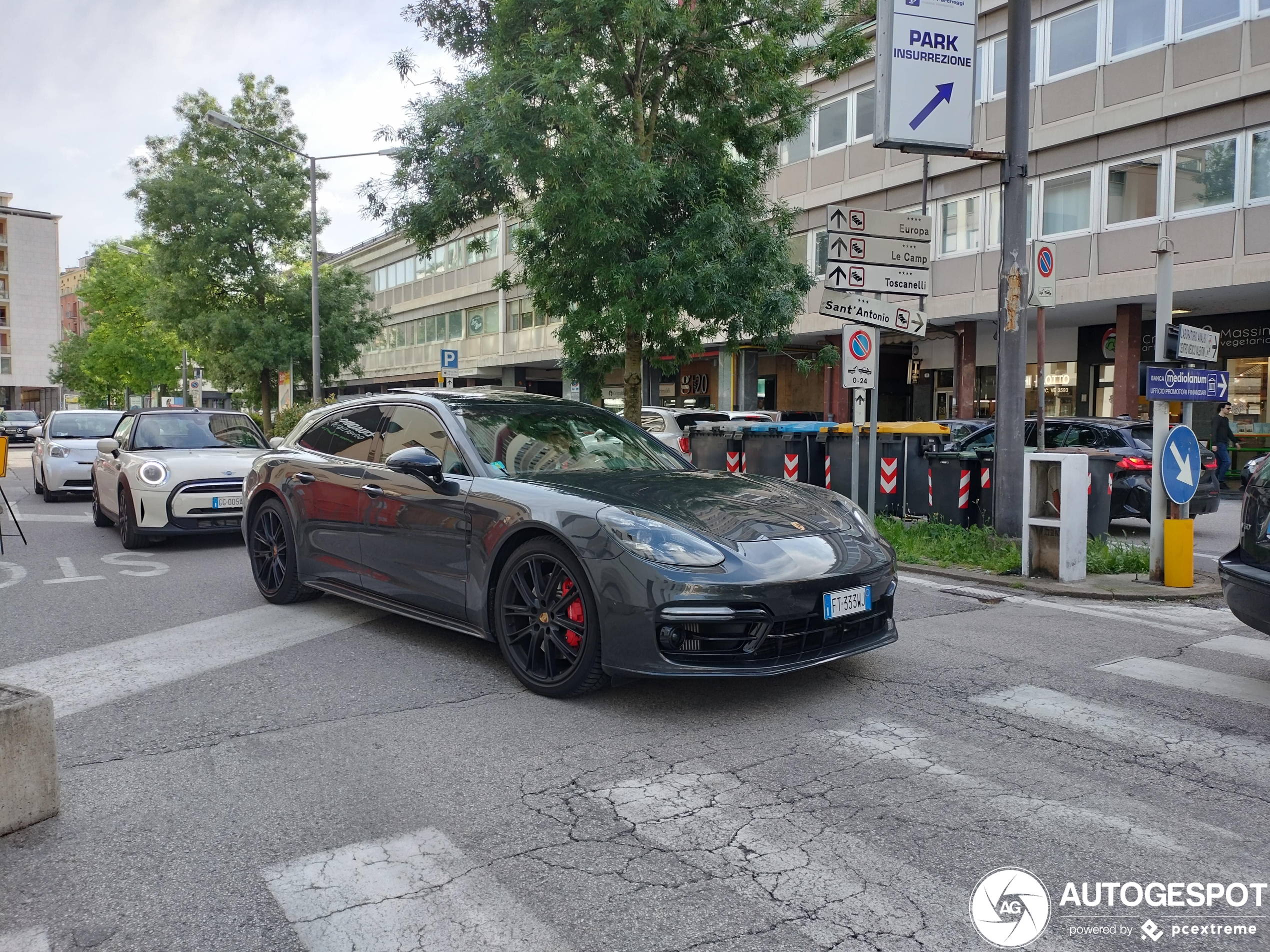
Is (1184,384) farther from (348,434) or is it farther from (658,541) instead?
(348,434)

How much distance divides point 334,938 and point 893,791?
6.42ft

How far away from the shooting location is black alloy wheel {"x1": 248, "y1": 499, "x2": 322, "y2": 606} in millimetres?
6758

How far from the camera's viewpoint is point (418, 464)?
17.0ft

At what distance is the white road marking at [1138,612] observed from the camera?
6.66 metres

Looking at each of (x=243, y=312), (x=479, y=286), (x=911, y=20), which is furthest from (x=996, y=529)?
(x=479, y=286)

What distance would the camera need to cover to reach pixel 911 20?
31.3 ft

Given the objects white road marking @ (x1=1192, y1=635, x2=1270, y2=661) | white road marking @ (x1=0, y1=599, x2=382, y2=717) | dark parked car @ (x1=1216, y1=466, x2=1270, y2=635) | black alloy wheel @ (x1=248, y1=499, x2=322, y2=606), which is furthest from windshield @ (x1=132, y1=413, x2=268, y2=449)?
dark parked car @ (x1=1216, y1=466, x2=1270, y2=635)

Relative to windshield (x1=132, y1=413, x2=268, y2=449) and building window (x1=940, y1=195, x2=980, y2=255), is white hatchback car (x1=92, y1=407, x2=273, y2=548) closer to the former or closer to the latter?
windshield (x1=132, y1=413, x2=268, y2=449)

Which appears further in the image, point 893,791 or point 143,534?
point 143,534

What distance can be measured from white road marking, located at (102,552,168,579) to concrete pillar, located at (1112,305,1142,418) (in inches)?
760

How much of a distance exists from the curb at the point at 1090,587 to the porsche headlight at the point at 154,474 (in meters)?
7.14

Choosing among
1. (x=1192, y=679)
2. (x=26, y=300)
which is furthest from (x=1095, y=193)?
(x=26, y=300)

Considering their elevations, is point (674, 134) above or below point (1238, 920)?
above

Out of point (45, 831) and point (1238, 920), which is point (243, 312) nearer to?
point (45, 831)
